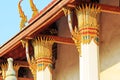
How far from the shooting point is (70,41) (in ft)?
65.4

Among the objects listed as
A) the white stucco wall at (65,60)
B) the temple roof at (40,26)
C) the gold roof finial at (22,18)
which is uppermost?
the gold roof finial at (22,18)

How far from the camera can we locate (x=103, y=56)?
18.8 meters

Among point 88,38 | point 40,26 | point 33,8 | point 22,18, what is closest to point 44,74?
point 40,26

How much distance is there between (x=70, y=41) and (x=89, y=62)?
2.21 meters

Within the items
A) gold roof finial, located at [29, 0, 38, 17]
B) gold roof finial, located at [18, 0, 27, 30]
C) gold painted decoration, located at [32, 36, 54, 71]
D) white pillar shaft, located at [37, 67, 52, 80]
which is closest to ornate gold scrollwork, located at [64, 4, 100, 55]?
gold painted decoration, located at [32, 36, 54, 71]

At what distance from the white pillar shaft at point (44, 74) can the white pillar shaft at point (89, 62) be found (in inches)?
102

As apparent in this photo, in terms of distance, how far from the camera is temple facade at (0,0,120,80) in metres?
18.0

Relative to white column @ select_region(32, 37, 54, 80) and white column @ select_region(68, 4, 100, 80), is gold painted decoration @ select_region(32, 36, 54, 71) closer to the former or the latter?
white column @ select_region(32, 37, 54, 80)

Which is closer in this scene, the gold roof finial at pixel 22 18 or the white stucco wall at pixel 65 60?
the white stucco wall at pixel 65 60

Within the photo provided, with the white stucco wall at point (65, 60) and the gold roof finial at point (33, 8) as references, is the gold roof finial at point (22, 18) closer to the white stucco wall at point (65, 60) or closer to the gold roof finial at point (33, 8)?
the gold roof finial at point (33, 8)

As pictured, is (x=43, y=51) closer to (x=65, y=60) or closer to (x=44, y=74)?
(x=44, y=74)

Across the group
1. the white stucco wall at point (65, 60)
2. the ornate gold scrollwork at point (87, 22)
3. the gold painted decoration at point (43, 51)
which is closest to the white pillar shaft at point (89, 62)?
the ornate gold scrollwork at point (87, 22)

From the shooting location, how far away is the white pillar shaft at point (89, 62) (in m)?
17.8

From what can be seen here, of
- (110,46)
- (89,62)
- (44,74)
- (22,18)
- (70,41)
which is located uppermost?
(22,18)
